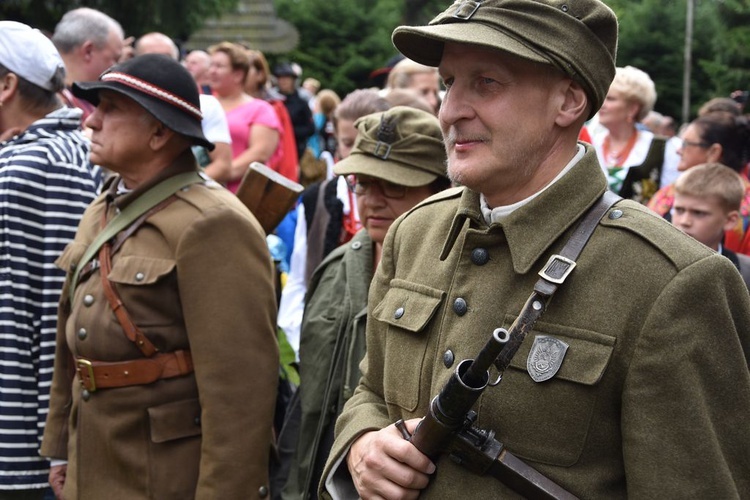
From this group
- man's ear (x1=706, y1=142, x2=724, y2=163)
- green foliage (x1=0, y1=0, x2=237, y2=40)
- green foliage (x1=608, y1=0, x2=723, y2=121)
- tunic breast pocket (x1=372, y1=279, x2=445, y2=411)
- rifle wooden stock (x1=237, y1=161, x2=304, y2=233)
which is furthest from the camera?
green foliage (x1=608, y1=0, x2=723, y2=121)

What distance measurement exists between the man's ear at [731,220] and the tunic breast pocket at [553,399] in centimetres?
331

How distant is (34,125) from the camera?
4207mm

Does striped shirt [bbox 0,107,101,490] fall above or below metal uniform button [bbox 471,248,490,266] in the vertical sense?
below

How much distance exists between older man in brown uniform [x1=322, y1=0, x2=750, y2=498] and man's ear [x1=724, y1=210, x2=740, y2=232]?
118 inches

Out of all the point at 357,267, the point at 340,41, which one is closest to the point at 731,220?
the point at 357,267

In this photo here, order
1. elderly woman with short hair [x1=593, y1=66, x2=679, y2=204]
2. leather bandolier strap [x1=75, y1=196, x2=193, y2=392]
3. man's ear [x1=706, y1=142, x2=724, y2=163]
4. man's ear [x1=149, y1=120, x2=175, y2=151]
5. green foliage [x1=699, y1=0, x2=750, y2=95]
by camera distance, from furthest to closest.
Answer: green foliage [x1=699, y1=0, x2=750, y2=95] < elderly woman with short hair [x1=593, y1=66, x2=679, y2=204] < man's ear [x1=706, y1=142, x2=724, y2=163] < man's ear [x1=149, y1=120, x2=175, y2=151] < leather bandolier strap [x1=75, y1=196, x2=193, y2=392]

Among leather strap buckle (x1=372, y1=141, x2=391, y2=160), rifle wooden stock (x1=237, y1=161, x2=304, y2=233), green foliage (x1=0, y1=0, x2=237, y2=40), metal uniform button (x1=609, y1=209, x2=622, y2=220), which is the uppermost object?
metal uniform button (x1=609, y1=209, x2=622, y2=220)

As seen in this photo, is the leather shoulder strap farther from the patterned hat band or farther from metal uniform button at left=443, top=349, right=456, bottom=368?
metal uniform button at left=443, top=349, right=456, bottom=368

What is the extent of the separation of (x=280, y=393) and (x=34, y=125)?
1615mm

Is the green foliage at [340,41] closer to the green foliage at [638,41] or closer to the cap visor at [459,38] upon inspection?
the green foliage at [638,41]

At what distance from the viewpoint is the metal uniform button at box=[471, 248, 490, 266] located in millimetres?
2297

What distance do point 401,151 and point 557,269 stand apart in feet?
5.73

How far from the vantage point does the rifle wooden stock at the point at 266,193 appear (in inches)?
176

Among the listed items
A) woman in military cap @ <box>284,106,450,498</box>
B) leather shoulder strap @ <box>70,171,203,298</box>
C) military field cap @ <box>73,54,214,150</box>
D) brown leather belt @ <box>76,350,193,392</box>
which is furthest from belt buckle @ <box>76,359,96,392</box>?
military field cap @ <box>73,54,214,150</box>
